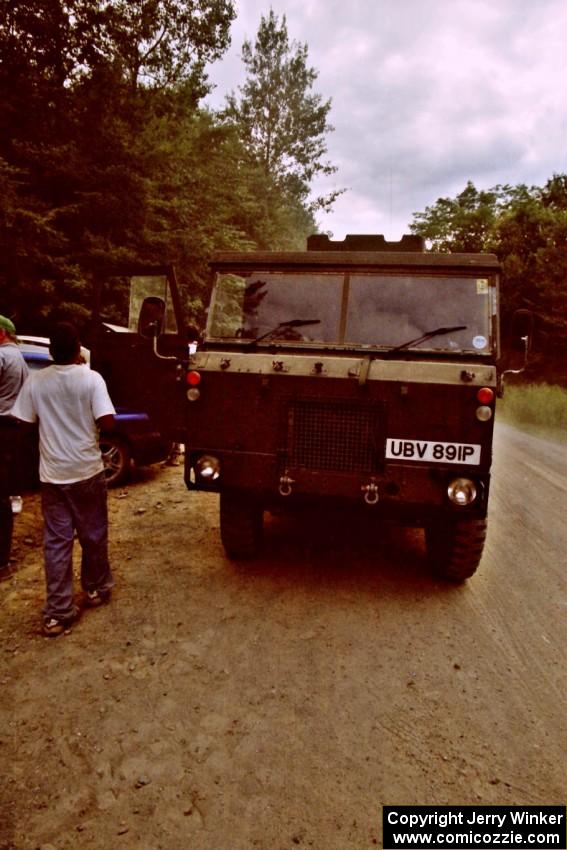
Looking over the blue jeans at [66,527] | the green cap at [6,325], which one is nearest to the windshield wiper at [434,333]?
the blue jeans at [66,527]

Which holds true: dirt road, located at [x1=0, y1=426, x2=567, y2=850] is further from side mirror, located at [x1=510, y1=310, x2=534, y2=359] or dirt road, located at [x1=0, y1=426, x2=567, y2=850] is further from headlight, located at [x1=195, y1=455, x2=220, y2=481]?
side mirror, located at [x1=510, y1=310, x2=534, y2=359]

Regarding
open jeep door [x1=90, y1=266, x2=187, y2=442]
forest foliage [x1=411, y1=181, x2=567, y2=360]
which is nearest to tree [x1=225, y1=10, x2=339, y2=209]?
forest foliage [x1=411, y1=181, x2=567, y2=360]

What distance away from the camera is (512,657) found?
3.28m

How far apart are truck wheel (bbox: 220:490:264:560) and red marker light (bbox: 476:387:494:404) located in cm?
185

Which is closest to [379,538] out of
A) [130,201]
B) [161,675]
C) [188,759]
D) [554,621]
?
[554,621]

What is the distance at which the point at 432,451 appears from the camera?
146 inches

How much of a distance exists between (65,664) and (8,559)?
181cm

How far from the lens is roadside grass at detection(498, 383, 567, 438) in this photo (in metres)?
14.8

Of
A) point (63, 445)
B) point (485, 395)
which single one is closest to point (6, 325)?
point (63, 445)

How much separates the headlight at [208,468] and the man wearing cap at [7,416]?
1.53 metres

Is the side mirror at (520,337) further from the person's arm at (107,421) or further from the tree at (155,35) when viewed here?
the tree at (155,35)

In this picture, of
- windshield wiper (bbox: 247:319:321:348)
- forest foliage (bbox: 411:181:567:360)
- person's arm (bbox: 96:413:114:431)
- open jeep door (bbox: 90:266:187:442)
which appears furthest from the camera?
forest foliage (bbox: 411:181:567:360)

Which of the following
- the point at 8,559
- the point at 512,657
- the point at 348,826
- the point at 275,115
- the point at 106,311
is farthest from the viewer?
the point at 275,115

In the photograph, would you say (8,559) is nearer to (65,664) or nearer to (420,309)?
(65,664)
